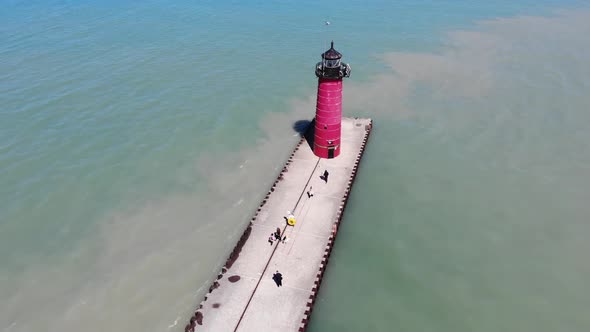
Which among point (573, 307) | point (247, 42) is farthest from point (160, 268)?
point (247, 42)

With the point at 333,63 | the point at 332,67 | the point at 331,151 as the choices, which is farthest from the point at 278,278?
the point at 333,63

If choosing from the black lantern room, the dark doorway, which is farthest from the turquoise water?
the black lantern room

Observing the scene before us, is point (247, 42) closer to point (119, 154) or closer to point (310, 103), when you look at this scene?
point (310, 103)

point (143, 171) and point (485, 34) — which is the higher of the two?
point (485, 34)

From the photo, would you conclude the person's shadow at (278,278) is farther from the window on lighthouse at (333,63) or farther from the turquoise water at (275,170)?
the window on lighthouse at (333,63)

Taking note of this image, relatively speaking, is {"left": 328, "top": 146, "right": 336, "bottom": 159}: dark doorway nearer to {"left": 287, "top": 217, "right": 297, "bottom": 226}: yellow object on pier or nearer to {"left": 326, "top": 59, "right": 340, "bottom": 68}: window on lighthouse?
{"left": 326, "top": 59, "right": 340, "bottom": 68}: window on lighthouse

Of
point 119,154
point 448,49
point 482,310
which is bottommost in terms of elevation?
point 482,310

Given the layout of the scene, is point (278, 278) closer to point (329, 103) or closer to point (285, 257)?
point (285, 257)
